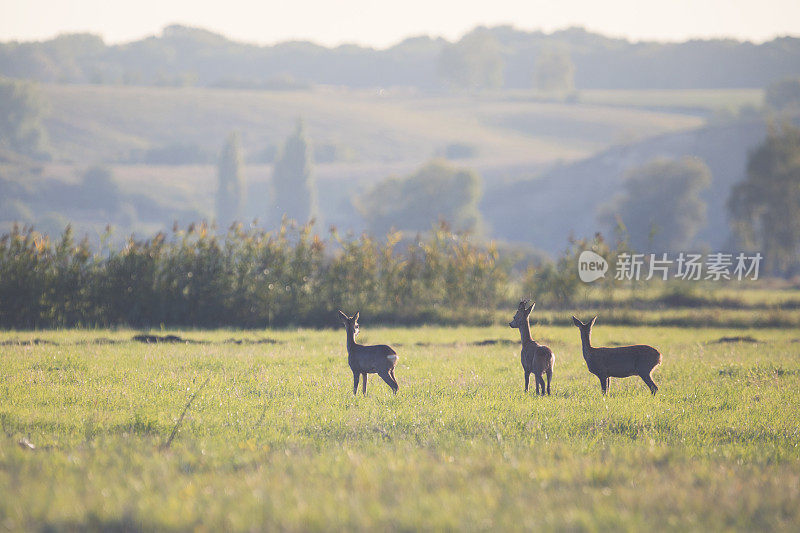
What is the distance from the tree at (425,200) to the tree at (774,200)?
49123 millimetres

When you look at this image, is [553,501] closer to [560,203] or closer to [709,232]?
[709,232]

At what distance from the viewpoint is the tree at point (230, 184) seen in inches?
5728

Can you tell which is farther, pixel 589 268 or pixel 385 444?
pixel 589 268

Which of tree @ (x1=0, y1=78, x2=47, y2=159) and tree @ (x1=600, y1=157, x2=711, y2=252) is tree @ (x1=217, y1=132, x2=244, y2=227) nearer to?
tree @ (x1=0, y1=78, x2=47, y2=159)

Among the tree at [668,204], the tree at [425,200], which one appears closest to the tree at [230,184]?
the tree at [425,200]

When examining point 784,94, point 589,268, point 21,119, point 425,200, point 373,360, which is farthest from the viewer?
point 784,94

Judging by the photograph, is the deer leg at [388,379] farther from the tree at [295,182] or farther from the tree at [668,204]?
the tree at [295,182]

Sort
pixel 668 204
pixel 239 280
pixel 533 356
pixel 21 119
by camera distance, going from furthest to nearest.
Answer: pixel 21 119 < pixel 668 204 < pixel 239 280 < pixel 533 356

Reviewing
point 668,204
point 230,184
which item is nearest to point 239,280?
point 668,204

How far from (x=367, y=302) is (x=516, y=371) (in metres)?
13.1

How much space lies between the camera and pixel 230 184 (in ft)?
487

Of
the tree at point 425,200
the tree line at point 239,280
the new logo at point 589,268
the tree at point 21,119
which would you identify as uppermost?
the tree at point 21,119

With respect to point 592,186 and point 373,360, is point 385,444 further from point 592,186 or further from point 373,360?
point 592,186

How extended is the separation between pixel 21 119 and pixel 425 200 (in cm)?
9299
